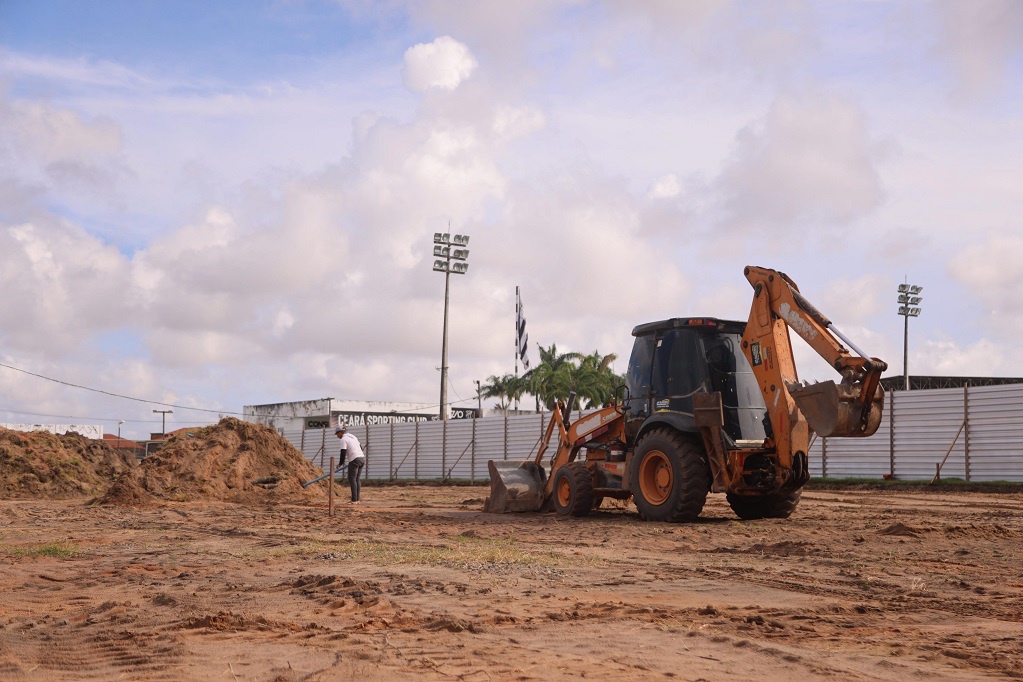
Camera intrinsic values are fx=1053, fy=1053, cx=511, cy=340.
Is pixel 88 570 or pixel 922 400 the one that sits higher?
pixel 922 400

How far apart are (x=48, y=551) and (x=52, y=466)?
60.9 ft

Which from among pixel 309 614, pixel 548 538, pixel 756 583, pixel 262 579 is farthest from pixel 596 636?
pixel 548 538

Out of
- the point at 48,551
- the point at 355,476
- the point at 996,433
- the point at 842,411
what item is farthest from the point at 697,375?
the point at 996,433

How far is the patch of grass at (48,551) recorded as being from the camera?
36.2 feet

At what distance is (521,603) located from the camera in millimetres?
7355

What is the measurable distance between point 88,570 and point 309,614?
3748 mm

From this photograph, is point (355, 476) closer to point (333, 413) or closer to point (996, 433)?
point (996, 433)

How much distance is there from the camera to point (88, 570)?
383 inches

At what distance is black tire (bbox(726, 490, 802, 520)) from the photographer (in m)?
15.4

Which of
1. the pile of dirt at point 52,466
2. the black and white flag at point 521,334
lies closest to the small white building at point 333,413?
the black and white flag at point 521,334

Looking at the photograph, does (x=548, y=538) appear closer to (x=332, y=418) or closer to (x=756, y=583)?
(x=756, y=583)

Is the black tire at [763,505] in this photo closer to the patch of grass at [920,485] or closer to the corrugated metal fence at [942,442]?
the patch of grass at [920,485]

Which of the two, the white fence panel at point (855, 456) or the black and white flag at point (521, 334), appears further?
the black and white flag at point (521, 334)

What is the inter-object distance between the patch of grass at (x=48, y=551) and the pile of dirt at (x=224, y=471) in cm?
995
